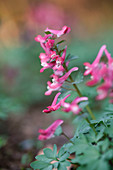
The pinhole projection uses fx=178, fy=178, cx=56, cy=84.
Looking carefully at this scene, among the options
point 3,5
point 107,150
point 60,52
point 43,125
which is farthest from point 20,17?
point 107,150

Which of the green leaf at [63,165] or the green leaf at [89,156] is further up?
the green leaf at [63,165]

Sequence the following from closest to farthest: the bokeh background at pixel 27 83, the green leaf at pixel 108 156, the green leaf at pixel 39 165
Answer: the green leaf at pixel 108 156, the green leaf at pixel 39 165, the bokeh background at pixel 27 83

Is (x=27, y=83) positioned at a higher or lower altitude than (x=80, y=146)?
higher

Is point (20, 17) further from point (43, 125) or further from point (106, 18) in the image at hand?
point (43, 125)

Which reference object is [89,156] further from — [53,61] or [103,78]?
[53,61]

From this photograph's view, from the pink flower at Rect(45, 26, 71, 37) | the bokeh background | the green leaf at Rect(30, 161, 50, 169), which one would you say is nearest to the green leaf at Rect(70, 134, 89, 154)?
the green leaf at Rect(30, 161, 50, 169)

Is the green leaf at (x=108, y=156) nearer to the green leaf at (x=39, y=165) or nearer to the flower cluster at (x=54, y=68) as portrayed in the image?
the flower cluster at (x=54, y=68)

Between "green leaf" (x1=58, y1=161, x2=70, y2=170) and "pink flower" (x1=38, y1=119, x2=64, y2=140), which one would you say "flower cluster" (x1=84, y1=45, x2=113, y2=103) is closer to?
"pink flower" (x1=38, y1=119, x2=64, y2=140)

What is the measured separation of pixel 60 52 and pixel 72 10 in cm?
712

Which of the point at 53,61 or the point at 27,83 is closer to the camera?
the point at 53,61

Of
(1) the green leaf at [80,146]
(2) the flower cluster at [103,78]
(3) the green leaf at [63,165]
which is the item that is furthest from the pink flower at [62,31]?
(3) the green leaf at [63,165]

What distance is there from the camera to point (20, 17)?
7.16 meters

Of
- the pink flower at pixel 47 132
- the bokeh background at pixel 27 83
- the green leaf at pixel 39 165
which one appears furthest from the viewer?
the bokeh background at pixel 27 83

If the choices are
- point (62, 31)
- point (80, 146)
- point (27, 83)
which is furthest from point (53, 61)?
point (27, 83)
